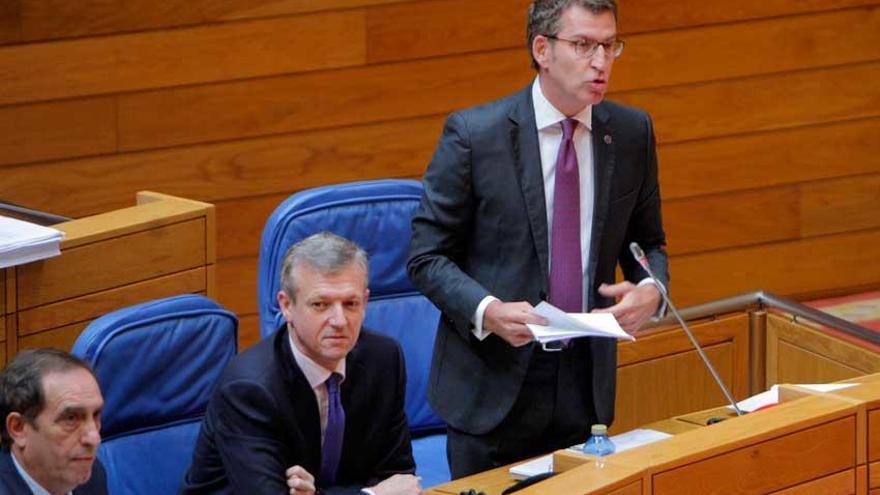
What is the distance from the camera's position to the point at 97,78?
4.04 meters

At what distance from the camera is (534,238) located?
9.07ft

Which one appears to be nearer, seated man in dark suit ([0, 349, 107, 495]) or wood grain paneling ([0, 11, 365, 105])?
seated man in dark suit ([0, 349, 107, 495])

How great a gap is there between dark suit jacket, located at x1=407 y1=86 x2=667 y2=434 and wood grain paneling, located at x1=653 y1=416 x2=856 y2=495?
37cm

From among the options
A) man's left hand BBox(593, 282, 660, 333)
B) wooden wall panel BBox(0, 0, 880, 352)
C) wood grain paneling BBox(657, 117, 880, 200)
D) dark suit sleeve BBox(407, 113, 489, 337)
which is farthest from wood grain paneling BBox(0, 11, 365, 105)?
man's left hand BBox(593, 282, 660, 333)

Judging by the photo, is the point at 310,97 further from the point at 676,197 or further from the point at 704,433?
the point at 704,433

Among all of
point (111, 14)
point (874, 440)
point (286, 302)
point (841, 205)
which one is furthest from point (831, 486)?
point (841, 205)

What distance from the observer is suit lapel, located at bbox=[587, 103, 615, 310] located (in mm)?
2809

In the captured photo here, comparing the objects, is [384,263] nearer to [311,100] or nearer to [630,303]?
[630,303]

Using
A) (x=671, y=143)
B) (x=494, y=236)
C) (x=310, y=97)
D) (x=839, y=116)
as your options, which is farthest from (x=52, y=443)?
(x=839, y=116)

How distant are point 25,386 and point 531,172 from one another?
87cm

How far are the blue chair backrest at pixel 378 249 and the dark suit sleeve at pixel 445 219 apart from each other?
559mm

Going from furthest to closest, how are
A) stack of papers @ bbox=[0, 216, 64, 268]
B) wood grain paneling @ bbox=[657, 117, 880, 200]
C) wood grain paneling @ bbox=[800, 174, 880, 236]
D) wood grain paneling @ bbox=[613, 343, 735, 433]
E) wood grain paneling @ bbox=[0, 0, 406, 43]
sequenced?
wood grain paneling @ bbox=[800, 174, 880, 236] → wood grain paneling @ bbox=[657, 117, 880, 200] → wood grain paneling @ bbox=[0, 0, 406, 43] → wood grain paneling @ bbox=[613, 343, 735, 433] → stack of papers @ bbox=[0, 216, 64, 268]

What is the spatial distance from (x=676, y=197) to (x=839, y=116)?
0.58m

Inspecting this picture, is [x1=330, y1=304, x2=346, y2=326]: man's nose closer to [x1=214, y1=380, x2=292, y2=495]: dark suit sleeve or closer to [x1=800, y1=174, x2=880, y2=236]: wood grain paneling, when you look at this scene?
[x1=214, y1=380, x2=292, y2=495]: dark suit sleeve
